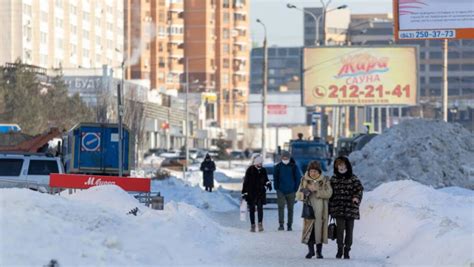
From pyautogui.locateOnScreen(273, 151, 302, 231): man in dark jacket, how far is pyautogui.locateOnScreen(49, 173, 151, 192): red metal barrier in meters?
2.75

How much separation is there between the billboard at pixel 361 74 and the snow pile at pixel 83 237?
160 feet

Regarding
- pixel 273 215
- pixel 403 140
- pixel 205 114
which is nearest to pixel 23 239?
pixel 273 215

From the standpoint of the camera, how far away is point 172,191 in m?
39.5

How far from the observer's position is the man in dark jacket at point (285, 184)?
2405 cm

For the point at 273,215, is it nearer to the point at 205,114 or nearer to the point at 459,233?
the point at 459,233

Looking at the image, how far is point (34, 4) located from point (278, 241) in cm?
8181

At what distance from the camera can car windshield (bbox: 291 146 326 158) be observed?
174 feet

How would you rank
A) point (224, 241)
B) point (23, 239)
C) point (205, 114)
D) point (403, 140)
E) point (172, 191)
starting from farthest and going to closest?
point (205, 114) < point (403, 140) < point (172, 191) < point (224, 241) < point (23, 239)

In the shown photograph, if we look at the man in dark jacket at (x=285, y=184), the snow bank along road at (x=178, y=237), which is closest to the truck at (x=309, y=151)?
the snow bank along road at (x=178, y=237)

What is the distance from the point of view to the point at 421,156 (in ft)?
150

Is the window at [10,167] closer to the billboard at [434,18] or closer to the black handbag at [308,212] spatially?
the black handbag at [308,212]

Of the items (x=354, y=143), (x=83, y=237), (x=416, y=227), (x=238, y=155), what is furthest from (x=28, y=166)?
(x=238, y=155)

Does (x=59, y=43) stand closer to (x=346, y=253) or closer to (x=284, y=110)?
(x=284, y=110)

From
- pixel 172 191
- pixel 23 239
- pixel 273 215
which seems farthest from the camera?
pixel 172 191
